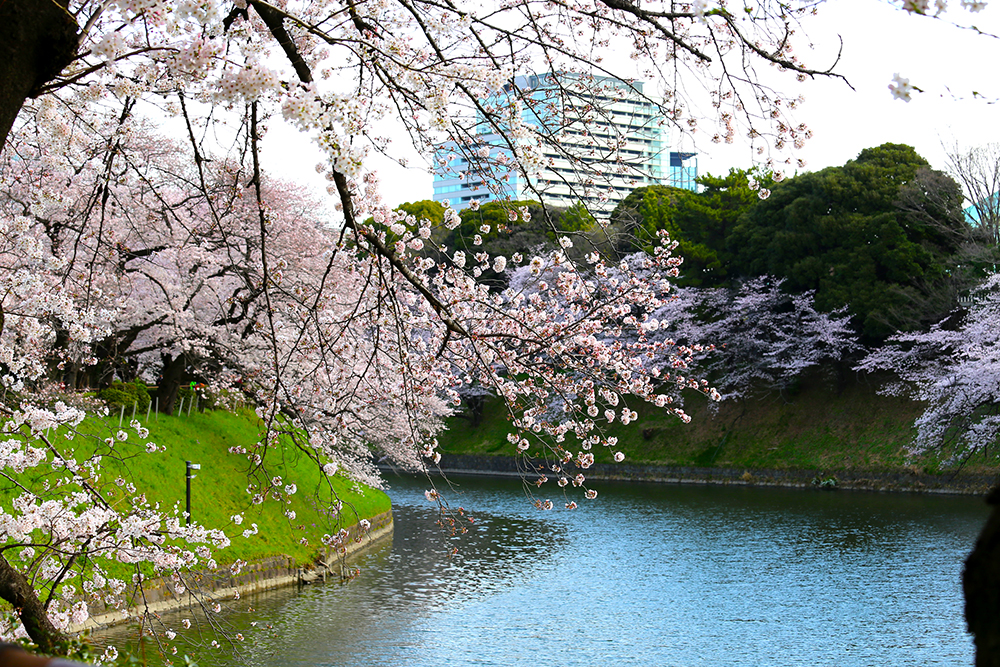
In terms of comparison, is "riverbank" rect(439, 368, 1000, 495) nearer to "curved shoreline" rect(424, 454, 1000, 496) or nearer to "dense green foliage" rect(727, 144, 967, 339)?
"curved shoreline" rect(424, 454, 1000, 496)

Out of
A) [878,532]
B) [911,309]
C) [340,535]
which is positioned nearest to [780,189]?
[911,309]

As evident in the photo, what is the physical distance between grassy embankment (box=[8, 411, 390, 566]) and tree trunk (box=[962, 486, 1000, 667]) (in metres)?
8.53

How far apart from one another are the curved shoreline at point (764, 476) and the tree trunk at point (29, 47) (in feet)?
48.9

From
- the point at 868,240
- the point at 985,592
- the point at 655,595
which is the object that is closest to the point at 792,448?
the point at 868,240

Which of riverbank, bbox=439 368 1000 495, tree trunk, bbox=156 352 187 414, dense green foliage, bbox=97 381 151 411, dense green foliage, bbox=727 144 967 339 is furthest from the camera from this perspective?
dense green foliage, bbox=727 144 967 339

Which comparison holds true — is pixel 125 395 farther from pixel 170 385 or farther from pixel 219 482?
pixel 219 482

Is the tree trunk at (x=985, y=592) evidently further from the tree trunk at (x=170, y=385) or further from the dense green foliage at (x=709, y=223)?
the dense green foliage at (x=709, y=223)

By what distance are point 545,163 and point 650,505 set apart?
17865mm

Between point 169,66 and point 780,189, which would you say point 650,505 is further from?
point 169,66

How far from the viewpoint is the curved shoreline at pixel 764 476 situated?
798 inches

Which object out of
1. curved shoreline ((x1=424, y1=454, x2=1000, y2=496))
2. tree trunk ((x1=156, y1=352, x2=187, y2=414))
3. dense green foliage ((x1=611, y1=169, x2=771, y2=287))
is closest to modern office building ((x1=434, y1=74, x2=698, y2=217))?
tree trunk ((x1=156, y1=352, x2=187, y2=414))

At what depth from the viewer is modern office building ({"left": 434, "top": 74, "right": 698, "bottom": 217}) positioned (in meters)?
3.82

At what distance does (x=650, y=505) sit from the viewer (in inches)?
805

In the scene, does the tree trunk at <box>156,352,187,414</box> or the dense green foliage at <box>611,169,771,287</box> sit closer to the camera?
the tree trunk at <box>156,352,187,414</box>
